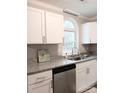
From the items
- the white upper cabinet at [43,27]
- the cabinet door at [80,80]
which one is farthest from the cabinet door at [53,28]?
the cabinet door at [80,80]

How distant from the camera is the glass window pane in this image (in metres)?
3.88

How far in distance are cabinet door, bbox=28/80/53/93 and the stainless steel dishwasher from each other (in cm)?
15

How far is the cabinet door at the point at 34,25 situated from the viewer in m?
2.39

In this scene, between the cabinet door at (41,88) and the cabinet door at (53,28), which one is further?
the cabinet door at (53,28)

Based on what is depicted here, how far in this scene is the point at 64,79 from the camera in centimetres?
253

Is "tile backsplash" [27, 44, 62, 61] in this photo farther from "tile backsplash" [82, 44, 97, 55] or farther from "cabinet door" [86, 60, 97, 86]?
"tile backsplash" [82, 44, 97, 55]

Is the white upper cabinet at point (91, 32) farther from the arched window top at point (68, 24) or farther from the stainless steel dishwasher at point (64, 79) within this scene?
the stainless steel dishwasher at point (64, 79)

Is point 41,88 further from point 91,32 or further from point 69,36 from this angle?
point 91,32

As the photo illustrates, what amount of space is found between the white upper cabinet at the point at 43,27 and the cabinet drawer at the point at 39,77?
70cm
